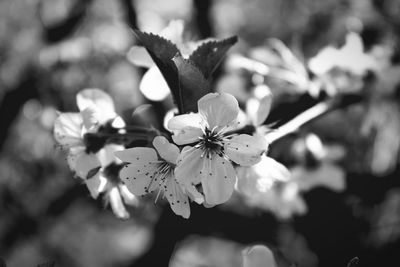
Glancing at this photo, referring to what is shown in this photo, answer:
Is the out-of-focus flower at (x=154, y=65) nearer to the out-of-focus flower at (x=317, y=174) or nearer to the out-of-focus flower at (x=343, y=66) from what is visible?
the out-of-focus flower at (x=343, y=66)

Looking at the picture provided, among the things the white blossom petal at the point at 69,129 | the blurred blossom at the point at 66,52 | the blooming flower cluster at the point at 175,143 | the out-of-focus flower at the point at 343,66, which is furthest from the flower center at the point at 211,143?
the blurred blossom at the point at 66,52

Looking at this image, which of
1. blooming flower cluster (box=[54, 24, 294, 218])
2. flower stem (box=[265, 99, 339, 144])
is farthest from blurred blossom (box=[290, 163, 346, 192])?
blooming flower cluster (box=[54, 24, 294, 218])

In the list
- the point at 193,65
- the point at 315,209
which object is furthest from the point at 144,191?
the point at 315,209

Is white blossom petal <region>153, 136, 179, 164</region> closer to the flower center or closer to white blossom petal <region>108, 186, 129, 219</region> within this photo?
the flower center

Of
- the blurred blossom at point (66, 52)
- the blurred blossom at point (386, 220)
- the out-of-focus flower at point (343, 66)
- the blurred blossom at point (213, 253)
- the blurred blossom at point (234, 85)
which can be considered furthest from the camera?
the blurred blossom at point (213, 253)

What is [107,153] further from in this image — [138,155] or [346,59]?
[346,59]

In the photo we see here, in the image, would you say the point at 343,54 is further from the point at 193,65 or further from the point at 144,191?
the point at 144,191

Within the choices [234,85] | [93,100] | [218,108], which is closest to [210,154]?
[218,108]
